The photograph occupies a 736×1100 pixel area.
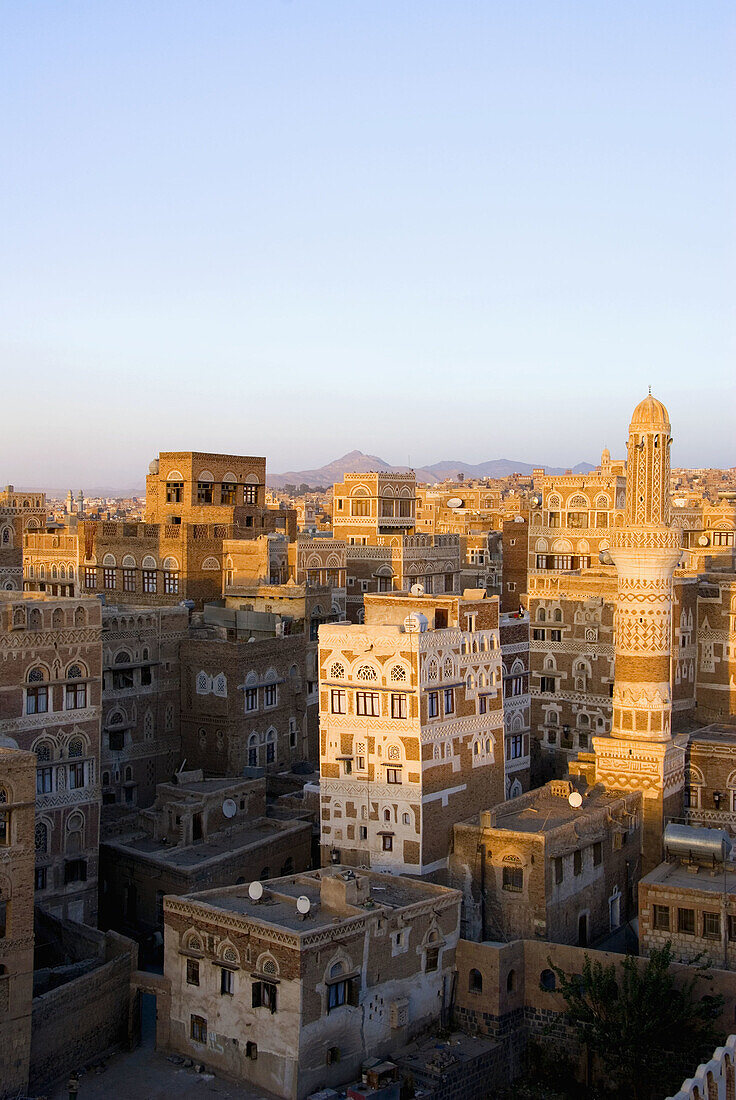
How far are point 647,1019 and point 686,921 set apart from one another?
343cm

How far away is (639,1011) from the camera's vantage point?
30859 mm

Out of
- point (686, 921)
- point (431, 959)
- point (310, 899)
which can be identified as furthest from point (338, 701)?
point (686, 921)

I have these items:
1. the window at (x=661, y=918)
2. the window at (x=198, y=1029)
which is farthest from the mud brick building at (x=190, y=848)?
the window at (x=661, y=918)

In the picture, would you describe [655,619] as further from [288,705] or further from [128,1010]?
[128,1010]

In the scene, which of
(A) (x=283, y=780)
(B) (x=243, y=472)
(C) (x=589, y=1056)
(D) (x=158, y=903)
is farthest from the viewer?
(B) (x=243, y=472)

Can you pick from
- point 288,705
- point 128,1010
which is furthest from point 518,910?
point 288,705

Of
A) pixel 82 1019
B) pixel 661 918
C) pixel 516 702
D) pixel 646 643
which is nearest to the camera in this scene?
pixel 82 1019

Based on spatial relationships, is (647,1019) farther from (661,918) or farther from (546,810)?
(546,810)

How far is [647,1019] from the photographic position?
30.9 meters

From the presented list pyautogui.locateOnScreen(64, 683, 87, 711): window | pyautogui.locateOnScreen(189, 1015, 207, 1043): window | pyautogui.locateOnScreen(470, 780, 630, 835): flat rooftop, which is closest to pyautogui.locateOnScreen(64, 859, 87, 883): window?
pyautogui.locateOnScreen(64, 683, 87, 711): window

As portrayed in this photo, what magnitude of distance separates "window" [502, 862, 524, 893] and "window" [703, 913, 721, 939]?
5.17 meters

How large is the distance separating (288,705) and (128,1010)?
63.6 feet

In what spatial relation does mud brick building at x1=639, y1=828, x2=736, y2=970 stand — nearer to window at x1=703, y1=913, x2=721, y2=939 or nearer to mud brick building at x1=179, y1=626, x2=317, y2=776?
window at x1=703, y1=913, x2=721, y2=939

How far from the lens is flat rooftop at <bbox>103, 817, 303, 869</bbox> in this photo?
3953 cm
